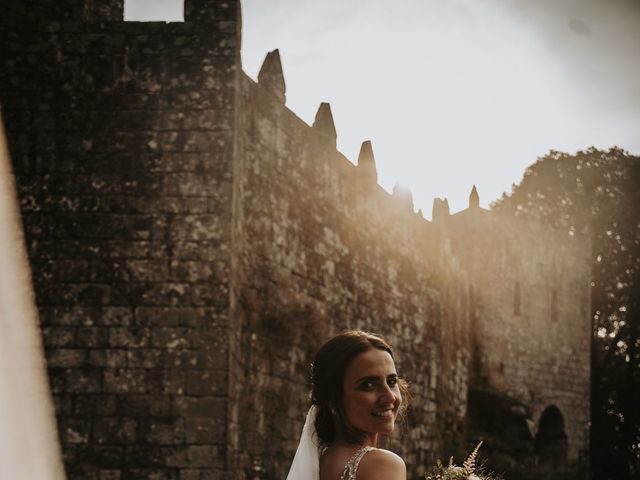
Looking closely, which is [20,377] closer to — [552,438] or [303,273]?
[303,273]

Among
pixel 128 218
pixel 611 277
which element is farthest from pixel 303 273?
pixel 611 277

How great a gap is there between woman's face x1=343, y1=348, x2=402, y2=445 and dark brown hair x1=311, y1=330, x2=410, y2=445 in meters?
0.02

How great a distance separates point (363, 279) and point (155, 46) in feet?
17.4

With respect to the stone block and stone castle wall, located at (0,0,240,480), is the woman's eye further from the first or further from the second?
the stone block

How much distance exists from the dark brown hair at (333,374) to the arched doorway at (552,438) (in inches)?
804

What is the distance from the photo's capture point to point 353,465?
9.23 ft

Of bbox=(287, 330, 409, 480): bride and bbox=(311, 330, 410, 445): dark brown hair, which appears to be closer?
bbox=(287, 330, 409, 480): bride

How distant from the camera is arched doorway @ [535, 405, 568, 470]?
22.5 m

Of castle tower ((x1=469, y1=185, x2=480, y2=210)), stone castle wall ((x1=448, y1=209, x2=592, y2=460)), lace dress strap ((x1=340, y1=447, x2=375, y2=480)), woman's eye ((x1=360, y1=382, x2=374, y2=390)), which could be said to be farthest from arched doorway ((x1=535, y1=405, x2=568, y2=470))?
lace dress strap ((x1=340, y1=447, x2=375, y2=480))

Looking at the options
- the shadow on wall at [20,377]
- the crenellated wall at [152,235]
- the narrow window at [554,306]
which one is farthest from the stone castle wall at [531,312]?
the shadow on wall at [20,377]

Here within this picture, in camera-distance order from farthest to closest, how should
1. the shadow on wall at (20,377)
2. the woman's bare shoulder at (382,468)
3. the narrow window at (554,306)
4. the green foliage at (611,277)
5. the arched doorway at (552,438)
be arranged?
1. the green foliage at (611,277)
2. the narrow window at (554,306)
3. the arched doorway at (552,438)
4. the shadow on wall at (20,377)
5. the woman's bare shoulder at (382,468)

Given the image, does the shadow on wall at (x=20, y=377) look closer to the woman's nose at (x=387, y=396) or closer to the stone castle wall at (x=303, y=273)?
the stone castle wall at (x=303, y=273)

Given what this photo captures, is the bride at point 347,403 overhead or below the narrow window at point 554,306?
below

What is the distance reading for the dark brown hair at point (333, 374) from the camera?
3.11 m
